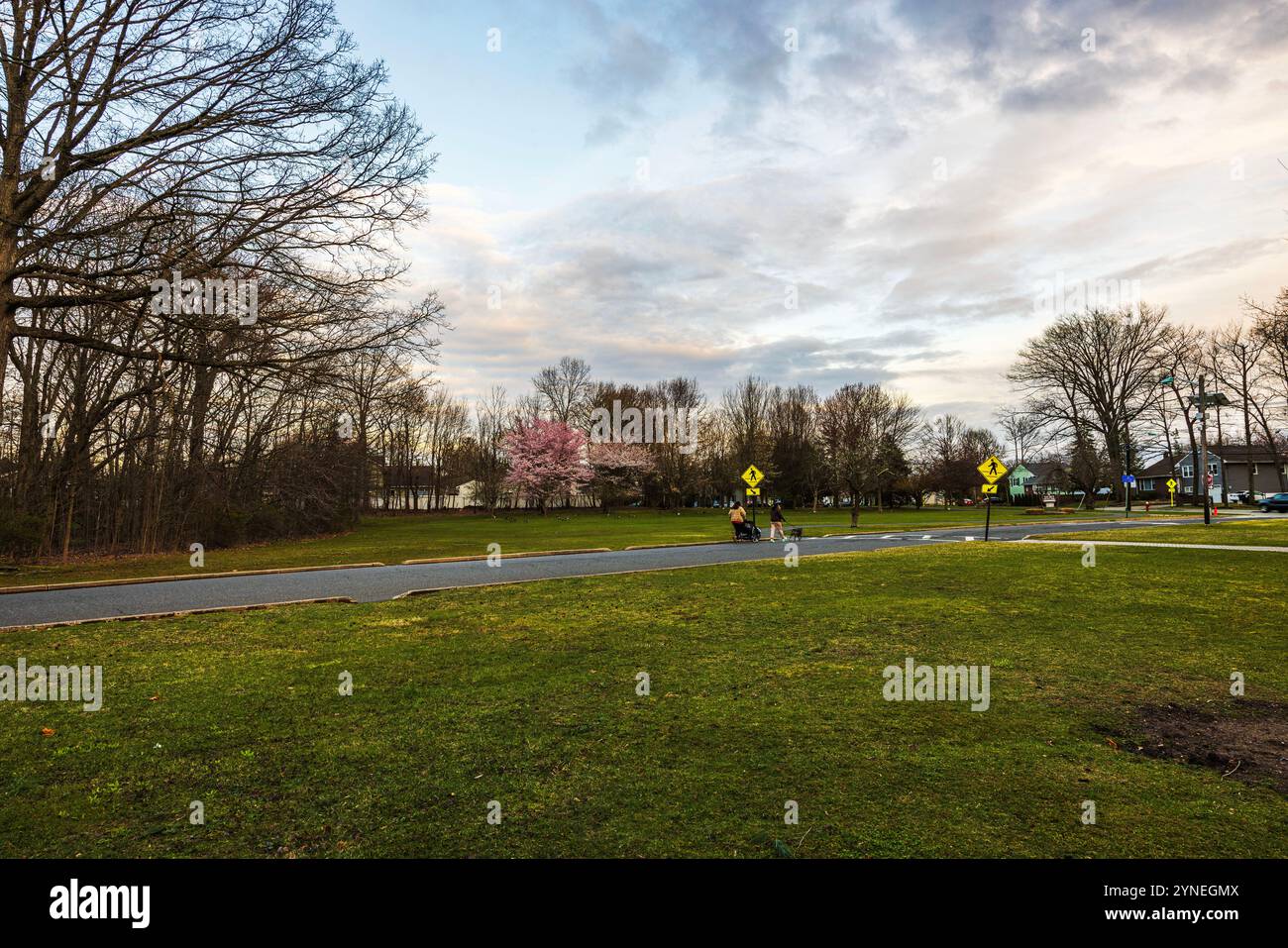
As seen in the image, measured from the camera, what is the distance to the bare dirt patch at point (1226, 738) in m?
4.65

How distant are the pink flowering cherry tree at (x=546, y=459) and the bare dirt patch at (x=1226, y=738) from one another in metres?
68.3

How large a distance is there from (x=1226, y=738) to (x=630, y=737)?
4.70 metres

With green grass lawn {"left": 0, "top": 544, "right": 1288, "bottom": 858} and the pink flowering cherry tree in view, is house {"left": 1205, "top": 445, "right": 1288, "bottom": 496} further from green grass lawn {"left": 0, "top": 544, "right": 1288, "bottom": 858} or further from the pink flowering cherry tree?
green grass lawn {"left": 0, "top": 544, "right": 1288, "bottom": 858}

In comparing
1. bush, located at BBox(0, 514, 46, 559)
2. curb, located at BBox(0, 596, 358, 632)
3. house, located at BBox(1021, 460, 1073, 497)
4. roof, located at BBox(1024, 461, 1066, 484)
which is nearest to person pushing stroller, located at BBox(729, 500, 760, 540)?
curb, located at BBox(0, 596, 358, 632)

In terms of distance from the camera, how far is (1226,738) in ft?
17.3

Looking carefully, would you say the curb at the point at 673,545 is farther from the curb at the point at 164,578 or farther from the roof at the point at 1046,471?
the roof at the point at 1046,471

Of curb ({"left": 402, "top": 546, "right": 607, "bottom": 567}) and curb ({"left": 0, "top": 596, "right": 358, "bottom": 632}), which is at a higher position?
curb ({"left": 0, "top": 596, "right": 358, "bottom": 632})

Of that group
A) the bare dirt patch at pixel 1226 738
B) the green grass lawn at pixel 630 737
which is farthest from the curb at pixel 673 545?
the bare dirt patch at pixel 1226 738

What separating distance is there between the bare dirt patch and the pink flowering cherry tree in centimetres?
6826

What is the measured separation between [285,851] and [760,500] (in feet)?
250

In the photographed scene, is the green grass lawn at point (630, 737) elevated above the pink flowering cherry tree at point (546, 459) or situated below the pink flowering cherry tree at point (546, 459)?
below

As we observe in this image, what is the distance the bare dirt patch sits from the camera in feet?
15.3

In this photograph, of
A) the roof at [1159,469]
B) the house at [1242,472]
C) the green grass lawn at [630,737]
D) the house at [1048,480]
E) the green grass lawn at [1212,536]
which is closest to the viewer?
the green grass lawn at [630,737]
